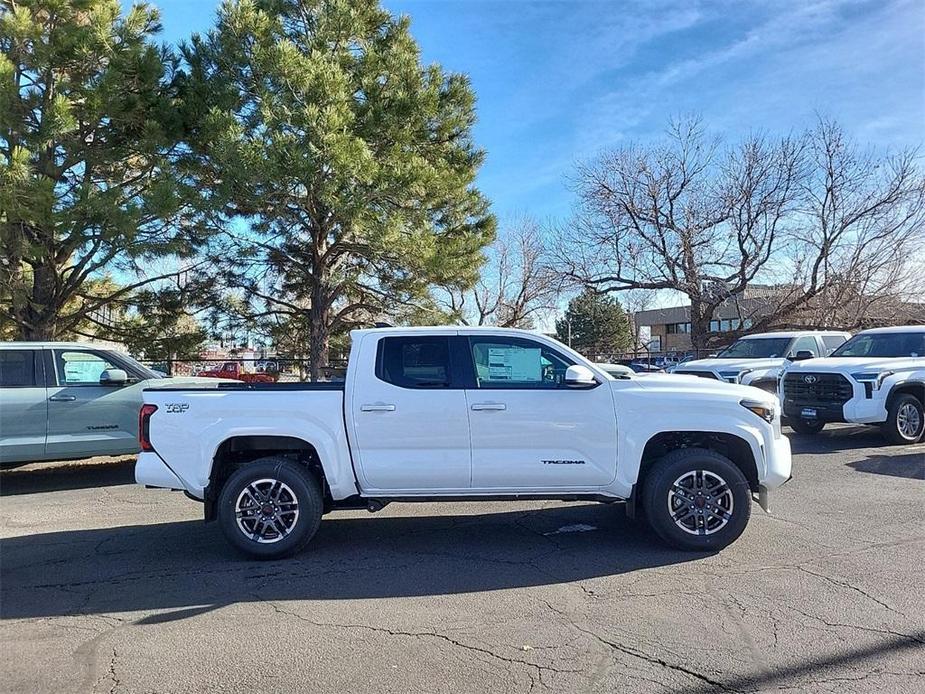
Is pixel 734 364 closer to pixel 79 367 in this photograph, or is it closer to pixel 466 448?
pixel 466 448

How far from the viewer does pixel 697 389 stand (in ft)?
18.6

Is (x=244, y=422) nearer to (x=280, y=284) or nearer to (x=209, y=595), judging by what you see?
(x=209, y=595)

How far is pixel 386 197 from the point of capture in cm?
1348

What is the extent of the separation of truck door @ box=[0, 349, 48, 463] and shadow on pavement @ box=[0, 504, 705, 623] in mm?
2360

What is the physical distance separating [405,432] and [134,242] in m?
8.64

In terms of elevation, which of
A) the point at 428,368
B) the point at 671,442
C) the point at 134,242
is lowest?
the point at 671,442

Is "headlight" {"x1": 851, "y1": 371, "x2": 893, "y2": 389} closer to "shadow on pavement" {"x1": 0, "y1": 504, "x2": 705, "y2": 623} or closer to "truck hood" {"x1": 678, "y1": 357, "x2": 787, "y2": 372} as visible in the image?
"truck hood" {"x1": 678, "y1": 357, "x2": 787, "y2": 372}

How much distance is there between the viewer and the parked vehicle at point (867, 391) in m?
10.8

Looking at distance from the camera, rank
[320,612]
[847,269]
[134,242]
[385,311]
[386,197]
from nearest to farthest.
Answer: [320,612], [134,242], [386,197], [385,311], [847,269]

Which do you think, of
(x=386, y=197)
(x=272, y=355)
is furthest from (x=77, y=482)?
(x=272, y=355)

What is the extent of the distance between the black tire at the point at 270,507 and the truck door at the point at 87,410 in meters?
4.08

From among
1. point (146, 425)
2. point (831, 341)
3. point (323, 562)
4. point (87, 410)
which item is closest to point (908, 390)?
point (831, 341)

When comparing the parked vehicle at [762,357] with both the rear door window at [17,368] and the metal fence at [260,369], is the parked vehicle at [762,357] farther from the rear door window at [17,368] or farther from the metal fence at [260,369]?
the rear door window at [17,368]

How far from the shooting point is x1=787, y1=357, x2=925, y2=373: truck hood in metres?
10.9
